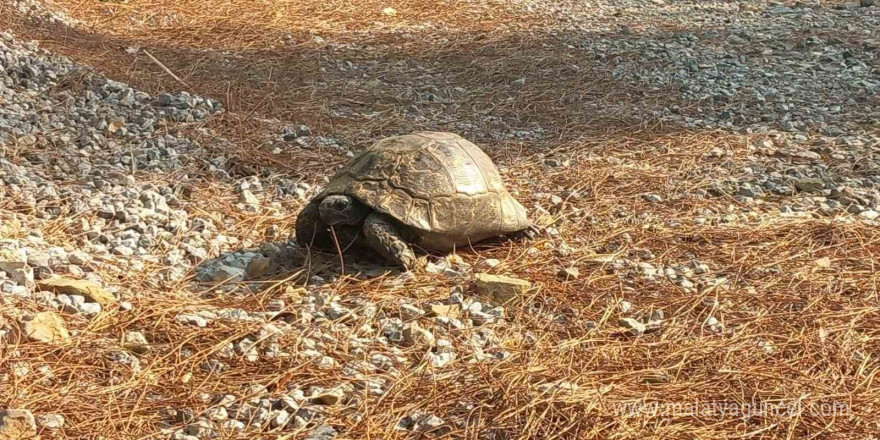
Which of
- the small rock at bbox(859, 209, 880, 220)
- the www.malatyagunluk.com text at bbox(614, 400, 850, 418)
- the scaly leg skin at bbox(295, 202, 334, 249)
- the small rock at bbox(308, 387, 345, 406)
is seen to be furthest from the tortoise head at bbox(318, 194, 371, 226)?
the small rock at bbox(859, 209, 880, 220)

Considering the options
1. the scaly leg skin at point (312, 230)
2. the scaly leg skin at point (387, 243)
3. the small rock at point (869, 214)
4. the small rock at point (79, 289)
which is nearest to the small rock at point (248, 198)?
the scaly leg skin at point (312, 230)

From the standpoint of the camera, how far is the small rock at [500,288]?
375 centimetres

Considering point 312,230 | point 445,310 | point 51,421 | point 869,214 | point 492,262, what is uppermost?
point 51,421

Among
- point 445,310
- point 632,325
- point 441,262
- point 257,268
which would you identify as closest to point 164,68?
point 257,268

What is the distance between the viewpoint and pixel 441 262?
4227 millimetres

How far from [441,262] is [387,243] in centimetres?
35

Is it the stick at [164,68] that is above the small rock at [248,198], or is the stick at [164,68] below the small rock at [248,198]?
above

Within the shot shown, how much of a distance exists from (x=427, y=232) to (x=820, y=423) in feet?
6.57

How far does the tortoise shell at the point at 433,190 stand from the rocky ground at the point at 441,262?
0.17 metres

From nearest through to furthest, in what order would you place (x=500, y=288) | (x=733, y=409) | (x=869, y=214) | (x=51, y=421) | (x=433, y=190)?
(x=51, y=421), (x=733, y=409), (x=500, y=288), (x=433, y=190), (x=869, y=214)

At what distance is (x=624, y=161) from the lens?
19.2 feet

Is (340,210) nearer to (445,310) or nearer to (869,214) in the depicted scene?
(445,310)

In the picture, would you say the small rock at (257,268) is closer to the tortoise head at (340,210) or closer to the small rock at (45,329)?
the tortoise head at (340,210)

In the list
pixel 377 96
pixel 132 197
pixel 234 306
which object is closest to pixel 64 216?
pixel 132 197
